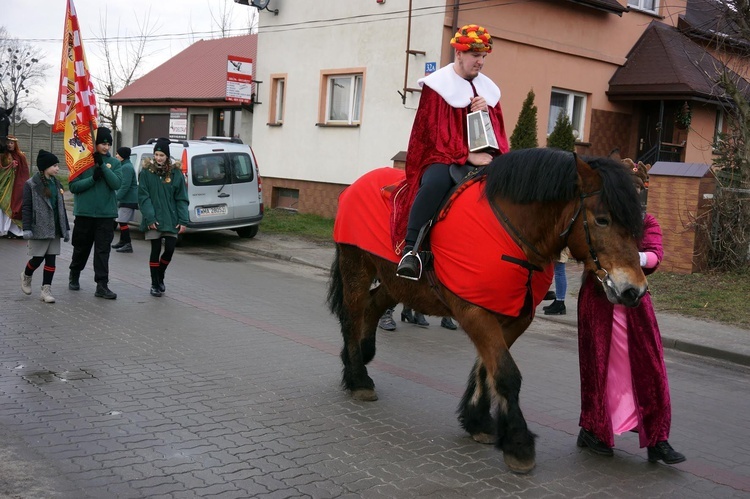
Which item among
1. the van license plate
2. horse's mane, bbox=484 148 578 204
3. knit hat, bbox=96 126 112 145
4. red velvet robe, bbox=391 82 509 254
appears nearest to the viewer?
horse's mane, bbox=484 148 578 204

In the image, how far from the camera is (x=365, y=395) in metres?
6.27

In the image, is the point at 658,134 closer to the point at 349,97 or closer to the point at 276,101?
the point at 349,97

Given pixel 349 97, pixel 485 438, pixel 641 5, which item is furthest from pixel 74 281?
pixel 641 5

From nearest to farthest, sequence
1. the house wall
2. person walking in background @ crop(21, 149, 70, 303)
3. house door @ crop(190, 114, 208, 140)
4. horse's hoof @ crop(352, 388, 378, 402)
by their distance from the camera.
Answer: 1. horse's hoof @ crop(352, 388, 378, 402)
2. person walking in background @ crop(21, 149, 70, 303)
3. the house wall
4. house door @ crop(190, 114, 208, 140)

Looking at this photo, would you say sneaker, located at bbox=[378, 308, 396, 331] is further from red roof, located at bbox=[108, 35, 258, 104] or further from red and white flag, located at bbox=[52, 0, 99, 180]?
red roof, located at bbox=[108, 35, 258, 104]

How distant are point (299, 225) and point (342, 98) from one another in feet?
12.8

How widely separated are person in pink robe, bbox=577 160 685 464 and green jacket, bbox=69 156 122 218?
6.80 metres

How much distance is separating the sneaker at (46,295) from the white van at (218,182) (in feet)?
20.6

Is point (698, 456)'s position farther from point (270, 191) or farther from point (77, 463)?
point (270, 191)

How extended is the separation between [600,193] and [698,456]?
7.12ft

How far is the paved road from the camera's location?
460cm

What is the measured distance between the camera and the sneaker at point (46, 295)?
951 cm

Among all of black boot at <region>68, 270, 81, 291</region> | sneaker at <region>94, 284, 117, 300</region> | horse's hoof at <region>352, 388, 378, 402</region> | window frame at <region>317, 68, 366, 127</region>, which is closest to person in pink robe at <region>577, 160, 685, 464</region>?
horse's hoof at <region>352, 388, 378, 402</region>

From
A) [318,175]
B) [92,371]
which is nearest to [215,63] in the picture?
[318,175]
